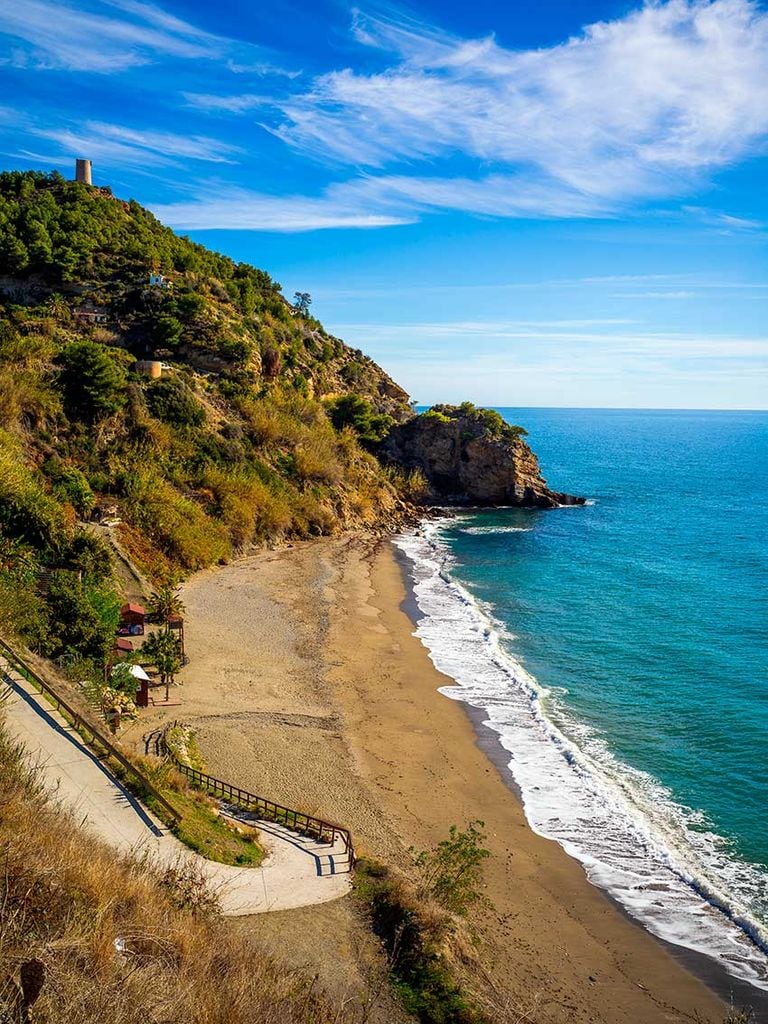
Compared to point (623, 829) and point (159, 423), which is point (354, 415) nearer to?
point (159, 423)

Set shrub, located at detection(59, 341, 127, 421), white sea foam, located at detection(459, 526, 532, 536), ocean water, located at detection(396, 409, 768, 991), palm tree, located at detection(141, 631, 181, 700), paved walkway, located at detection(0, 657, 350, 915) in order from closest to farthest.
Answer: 1. paved walkway, located at detection(0, 657, 350, 915)
2. ocean water, located at detection(396, 409, 768, 991)
3. palm tree, located at detection(141, 631, 181, 700)
4. shrub, located at detection(59, 341, 127, 421)
5. white sea foam, located at detection(459, 526, 532, 536)

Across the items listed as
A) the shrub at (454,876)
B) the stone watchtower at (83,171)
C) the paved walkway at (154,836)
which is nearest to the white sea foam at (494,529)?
the shrub at (454,876)

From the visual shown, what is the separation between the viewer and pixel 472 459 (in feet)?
248

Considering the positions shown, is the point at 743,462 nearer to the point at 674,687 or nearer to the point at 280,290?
the point at 280,290

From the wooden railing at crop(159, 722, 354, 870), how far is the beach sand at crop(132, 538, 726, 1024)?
975 mm

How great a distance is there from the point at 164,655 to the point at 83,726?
7885mm

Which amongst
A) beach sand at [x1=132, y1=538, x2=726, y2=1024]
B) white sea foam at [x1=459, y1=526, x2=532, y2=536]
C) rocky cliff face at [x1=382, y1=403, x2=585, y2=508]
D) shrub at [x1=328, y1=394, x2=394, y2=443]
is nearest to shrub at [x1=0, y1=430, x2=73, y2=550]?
beach sand at [x1=132, y1=538, x2=726, y2=1024]

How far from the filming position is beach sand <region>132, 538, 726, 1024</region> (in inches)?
587

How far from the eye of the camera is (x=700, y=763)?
24.4 metres

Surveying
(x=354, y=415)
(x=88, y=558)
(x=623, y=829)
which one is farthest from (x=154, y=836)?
(x=354, y=415)

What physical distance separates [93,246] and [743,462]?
388 ft

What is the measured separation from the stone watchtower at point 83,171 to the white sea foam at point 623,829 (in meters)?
70.1

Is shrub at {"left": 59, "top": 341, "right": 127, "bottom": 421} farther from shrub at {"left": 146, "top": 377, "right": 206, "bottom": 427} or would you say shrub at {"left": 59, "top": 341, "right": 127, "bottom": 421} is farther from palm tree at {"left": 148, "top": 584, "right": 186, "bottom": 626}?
palm tree at {"left": 148, "top": 584, "right": 186, "bottom": 626}

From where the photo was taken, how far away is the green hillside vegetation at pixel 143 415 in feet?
107
